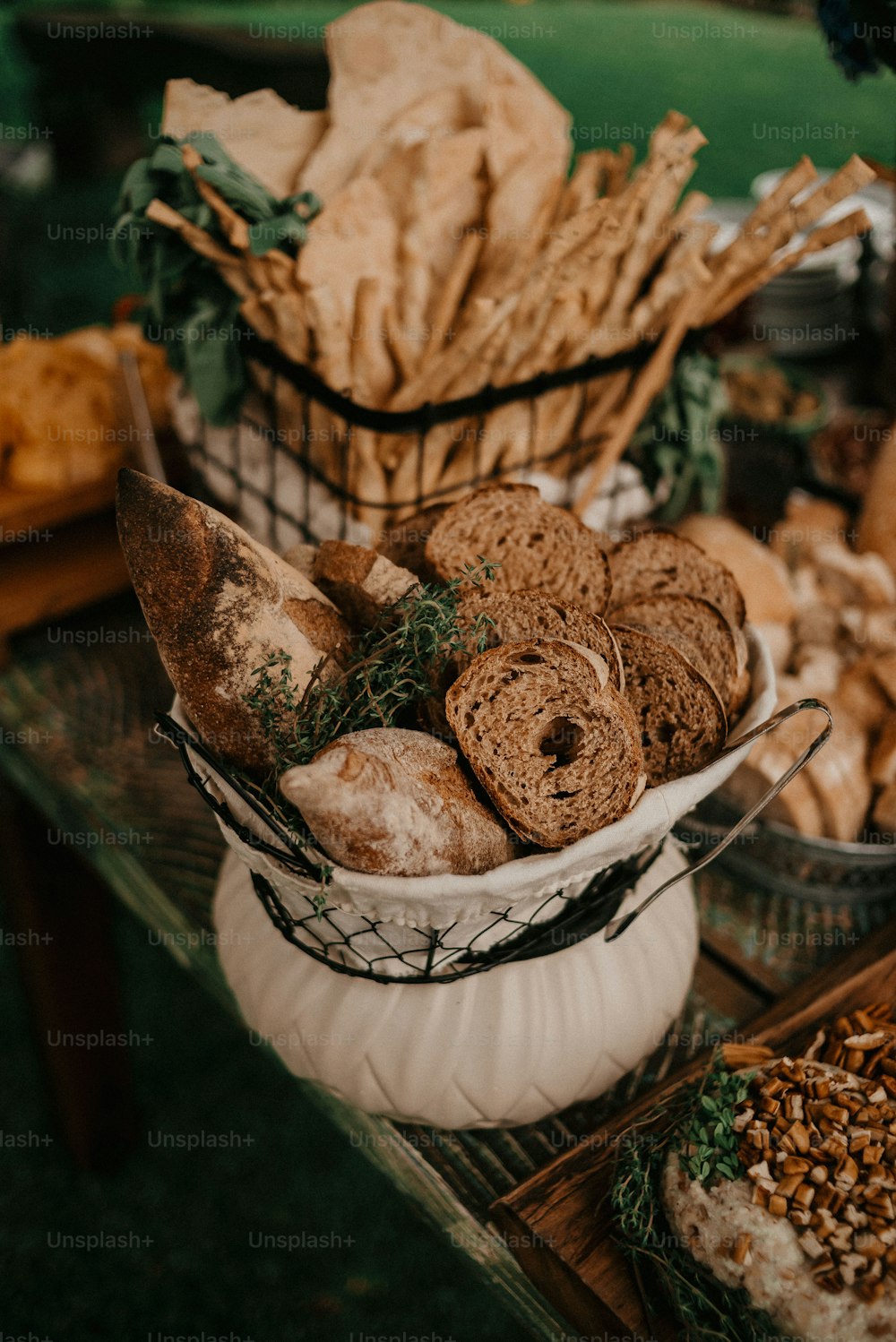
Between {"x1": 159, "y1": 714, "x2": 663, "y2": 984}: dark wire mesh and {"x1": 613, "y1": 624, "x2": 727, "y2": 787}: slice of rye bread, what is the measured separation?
0.09 meters

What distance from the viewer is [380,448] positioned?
3.79 feet

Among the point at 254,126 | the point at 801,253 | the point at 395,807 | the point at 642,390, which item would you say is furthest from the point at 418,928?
the point at 254,126

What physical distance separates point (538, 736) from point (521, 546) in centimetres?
21

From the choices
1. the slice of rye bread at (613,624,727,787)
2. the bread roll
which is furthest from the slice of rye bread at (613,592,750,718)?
the bread roll

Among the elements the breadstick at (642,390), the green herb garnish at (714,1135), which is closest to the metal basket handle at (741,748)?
the green herb garnish at (714,1135)

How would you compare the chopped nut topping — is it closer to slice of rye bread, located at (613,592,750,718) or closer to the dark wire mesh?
the dark wire mesh

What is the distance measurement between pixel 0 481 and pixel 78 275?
11.6ft

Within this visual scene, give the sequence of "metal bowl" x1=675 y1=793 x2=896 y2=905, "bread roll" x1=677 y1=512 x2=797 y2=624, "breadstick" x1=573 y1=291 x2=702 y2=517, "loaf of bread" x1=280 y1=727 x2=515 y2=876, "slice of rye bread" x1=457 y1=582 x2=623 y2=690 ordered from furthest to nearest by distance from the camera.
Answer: "bread roll" x1=677 y1=512 x2=797 y2=624 < "breadstick" x1=573 y1=291 x2=702 y2=517 < "metal bowl" x1=675 y1=793 x2=896 y2=905 < "slice of rye bread" x1=457 y1=582 x2=623 y2=690 < "loaf of bread" x1=280 y1=727 x2=515 y2=876

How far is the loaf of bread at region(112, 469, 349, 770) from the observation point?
0.72m

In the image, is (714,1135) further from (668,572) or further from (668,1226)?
(668,572)

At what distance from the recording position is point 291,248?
1147 mm

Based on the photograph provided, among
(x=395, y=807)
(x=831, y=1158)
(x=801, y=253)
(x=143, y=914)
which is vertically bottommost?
(x=143, y=914)

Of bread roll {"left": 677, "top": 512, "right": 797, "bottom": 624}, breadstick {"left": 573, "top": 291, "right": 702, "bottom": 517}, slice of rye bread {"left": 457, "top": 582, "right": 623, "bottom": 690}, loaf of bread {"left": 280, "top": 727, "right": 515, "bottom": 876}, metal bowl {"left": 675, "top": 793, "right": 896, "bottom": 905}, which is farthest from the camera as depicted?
bread roll {"left": 677, "top": 512, "right": 797, "bottom": 624}

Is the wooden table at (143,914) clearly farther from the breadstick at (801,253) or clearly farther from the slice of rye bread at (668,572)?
→ the breadstick at (801,253)
